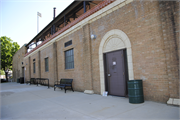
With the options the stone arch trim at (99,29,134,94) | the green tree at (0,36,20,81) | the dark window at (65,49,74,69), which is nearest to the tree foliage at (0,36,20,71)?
the green tree at (0,36,20,81)

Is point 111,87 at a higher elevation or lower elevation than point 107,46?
lower

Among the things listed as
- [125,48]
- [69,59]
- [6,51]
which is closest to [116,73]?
[125,48]

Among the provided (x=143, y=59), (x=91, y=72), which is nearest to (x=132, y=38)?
(x=143, y=59)

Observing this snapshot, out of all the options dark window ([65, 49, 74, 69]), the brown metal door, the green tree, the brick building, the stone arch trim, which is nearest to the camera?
the brick building

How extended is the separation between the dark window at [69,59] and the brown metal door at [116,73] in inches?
160

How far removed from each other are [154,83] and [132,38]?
7.21ft

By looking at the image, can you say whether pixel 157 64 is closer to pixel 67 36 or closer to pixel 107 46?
A: pixel 107 46

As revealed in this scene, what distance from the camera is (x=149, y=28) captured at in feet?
17.6

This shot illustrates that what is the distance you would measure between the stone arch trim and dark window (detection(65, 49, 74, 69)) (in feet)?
11.6

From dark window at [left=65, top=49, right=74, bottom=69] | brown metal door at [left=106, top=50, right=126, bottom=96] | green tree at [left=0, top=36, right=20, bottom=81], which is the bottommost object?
brown metal door at [left=106, top=50, right=126, bottom=96]

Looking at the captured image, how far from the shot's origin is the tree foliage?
35928mm

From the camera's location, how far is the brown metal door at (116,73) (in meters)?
6.38

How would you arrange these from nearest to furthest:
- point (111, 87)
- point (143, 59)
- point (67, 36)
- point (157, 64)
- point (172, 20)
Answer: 1. point (172, 20)
2. point (157, 64)
3. point (143, 59)
4. point (111, 87)
5. point (67, 36)

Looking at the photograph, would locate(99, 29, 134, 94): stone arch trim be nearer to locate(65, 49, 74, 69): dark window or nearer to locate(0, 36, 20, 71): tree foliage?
locate(65, 49, 74, 69): dark window
